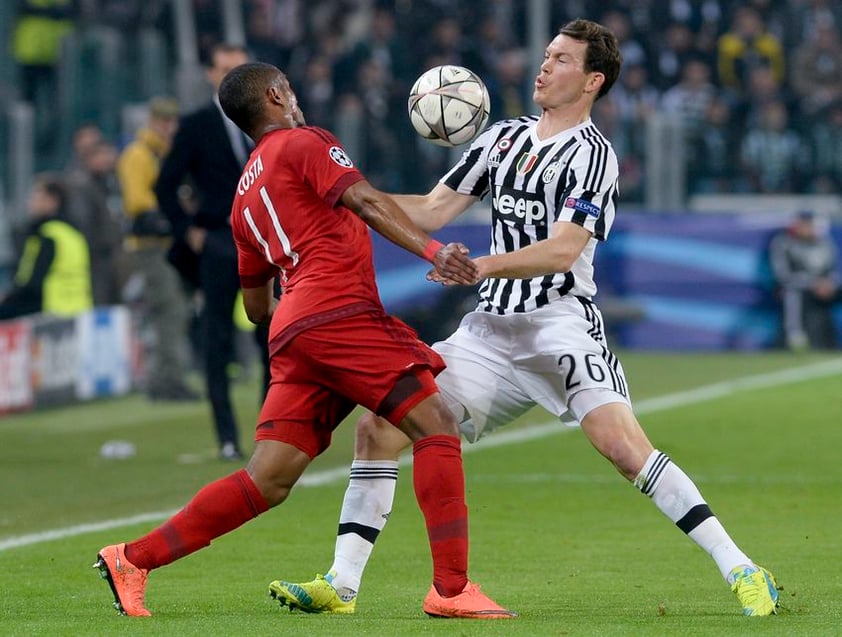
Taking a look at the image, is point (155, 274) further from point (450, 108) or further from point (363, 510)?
point (363, 510)

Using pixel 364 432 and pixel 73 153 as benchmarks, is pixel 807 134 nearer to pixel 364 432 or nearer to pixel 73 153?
pixel 73 153

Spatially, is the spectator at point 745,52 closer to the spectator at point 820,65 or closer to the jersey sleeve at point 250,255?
the spectator at point 820,65

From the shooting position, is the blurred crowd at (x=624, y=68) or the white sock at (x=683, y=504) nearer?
the white sock at (x=683, y=504)

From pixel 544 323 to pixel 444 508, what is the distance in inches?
34.2

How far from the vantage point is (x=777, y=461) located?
11266 millimetres

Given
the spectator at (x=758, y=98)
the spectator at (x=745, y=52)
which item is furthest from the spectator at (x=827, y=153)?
the spectator at (x=745, y=52)

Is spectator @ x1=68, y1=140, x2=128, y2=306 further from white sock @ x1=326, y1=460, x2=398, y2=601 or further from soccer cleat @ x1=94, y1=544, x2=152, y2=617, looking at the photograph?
soccer cleat @ x1=94, y1=544, x2=152, y2=617

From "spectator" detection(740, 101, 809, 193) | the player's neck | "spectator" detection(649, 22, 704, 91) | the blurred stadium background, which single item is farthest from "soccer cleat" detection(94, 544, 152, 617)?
"spectator" detection(649, 22, 704, 91)

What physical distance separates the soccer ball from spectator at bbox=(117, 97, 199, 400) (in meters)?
8.51

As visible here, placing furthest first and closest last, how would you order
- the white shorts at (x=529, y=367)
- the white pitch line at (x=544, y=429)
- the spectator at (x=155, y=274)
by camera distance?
the spectator at (x=155, y=274) < the white pitch line at (x=544, y=429) < the white shorts at (x=529, y=367)

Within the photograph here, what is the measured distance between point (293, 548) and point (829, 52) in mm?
16850

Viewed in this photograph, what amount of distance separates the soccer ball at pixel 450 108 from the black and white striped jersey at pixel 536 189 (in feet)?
0.24

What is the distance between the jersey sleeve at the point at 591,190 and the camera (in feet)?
20.6

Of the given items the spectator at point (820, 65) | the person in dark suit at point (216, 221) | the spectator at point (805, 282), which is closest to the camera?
the person in dark suit at point (216, 221)
